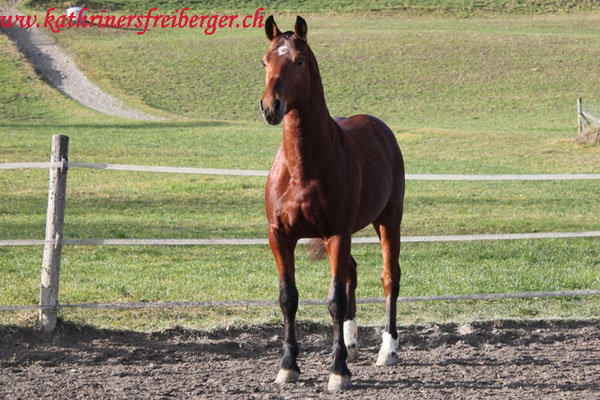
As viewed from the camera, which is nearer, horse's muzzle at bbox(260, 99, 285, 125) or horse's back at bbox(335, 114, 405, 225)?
horse's muzzle at bbox(260, 99, 285, 125)

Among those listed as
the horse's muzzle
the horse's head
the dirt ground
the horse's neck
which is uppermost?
the horse's head

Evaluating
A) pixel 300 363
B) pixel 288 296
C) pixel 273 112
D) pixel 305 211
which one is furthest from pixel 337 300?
pixel 273 112

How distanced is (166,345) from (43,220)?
302 inches

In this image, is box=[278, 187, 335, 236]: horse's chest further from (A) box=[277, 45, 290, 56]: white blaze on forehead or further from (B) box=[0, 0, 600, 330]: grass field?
(B) box=[0, 0, 600, 330]: grass field

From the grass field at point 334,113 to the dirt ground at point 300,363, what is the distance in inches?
18.0

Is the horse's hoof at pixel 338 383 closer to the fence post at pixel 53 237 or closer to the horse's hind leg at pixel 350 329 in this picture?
the horse's hind leg at pixel 350 329

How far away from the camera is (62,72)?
43906mm

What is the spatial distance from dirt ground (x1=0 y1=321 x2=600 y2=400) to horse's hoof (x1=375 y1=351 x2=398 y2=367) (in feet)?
0.24

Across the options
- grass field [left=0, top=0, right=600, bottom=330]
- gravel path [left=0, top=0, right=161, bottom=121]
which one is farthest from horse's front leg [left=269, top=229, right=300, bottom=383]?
gravel path [left=0, top=0, right=161, bottom=121]

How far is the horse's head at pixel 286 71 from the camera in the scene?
4.85 m

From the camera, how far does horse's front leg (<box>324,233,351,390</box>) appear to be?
543 centimetres

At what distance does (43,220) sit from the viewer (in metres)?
13.6

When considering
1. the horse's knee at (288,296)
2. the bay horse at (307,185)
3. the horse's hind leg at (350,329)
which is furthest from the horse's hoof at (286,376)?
the horse's hind leg at (350,329)

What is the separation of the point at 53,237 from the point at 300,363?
7.56 ft
